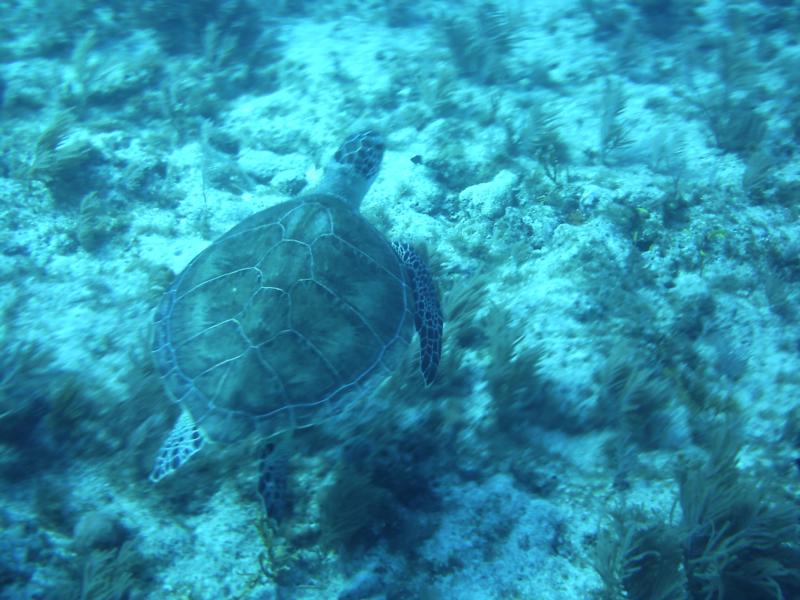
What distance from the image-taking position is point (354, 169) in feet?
13.4

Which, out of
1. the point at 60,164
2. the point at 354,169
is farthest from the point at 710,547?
the point at 60,164

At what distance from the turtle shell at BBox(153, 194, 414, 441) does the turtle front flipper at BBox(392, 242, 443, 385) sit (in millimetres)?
146

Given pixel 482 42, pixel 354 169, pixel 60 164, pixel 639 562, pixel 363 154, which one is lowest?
pixel 639 562

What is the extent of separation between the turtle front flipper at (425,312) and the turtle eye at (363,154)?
36.3 inches

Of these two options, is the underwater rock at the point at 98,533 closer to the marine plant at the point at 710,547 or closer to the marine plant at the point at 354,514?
the marine plant at the point at 354,514

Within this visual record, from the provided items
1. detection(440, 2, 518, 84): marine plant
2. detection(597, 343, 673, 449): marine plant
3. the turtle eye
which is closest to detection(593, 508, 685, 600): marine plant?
detection(597, 343, 673, 449): marine plant

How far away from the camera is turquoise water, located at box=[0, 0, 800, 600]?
2.39 metres

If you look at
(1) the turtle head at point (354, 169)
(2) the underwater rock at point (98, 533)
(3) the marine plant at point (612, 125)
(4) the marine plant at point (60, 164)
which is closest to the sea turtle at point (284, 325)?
(2) the underwater rock at point (98, 533)

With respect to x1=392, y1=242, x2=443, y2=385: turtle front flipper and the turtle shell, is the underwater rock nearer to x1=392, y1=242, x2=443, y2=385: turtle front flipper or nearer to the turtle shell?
the turtle shell

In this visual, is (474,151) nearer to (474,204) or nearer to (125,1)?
(474,204)

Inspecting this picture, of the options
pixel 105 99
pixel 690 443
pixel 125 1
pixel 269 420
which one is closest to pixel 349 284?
pixel 269 420

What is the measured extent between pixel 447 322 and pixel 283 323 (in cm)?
147

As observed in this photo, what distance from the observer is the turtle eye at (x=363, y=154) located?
161 inches

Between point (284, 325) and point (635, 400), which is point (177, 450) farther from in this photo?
point (635, 400)
